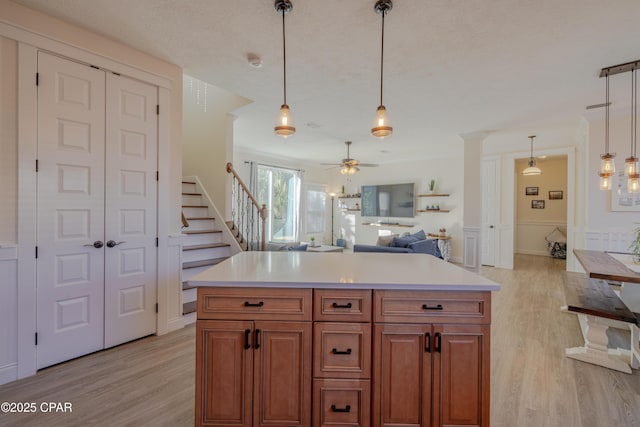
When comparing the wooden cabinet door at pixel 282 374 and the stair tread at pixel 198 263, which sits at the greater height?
the stair tread at pixel 198 263

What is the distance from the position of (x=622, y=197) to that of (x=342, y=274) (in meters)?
4.93

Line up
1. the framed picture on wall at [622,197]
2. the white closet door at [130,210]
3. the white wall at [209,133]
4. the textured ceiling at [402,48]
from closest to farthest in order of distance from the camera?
the textured ceiling at [402,48] < the white closet door at [130,210] < the framed picture on wall at [622,197] < the white wall at [209,133]

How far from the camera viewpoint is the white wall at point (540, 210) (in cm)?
794

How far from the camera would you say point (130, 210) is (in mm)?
2699

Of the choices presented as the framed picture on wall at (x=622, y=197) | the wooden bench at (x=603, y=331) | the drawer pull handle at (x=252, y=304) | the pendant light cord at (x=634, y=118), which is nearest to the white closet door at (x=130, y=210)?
the drawer pull handle at (x=252, y=304)

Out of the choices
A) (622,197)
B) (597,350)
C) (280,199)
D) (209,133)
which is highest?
(209,133)

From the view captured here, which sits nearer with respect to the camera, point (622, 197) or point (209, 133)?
point (622, 197)

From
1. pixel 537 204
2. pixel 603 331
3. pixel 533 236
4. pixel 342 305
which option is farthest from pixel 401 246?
pixel 537 204

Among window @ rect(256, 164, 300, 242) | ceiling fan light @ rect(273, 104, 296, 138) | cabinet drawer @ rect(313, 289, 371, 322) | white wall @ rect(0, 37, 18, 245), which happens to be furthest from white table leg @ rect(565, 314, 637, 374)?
window @ rect(256, 164, 300, 242)

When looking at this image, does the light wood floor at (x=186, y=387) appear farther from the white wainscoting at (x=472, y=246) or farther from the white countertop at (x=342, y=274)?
the white wainscoting at (x=472, y=246)

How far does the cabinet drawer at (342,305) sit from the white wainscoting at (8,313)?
2.32m

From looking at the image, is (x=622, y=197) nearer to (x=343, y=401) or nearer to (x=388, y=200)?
(x=388, y=200)

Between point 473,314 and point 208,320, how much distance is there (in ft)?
4.64

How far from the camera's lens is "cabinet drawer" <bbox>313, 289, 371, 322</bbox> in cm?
153
